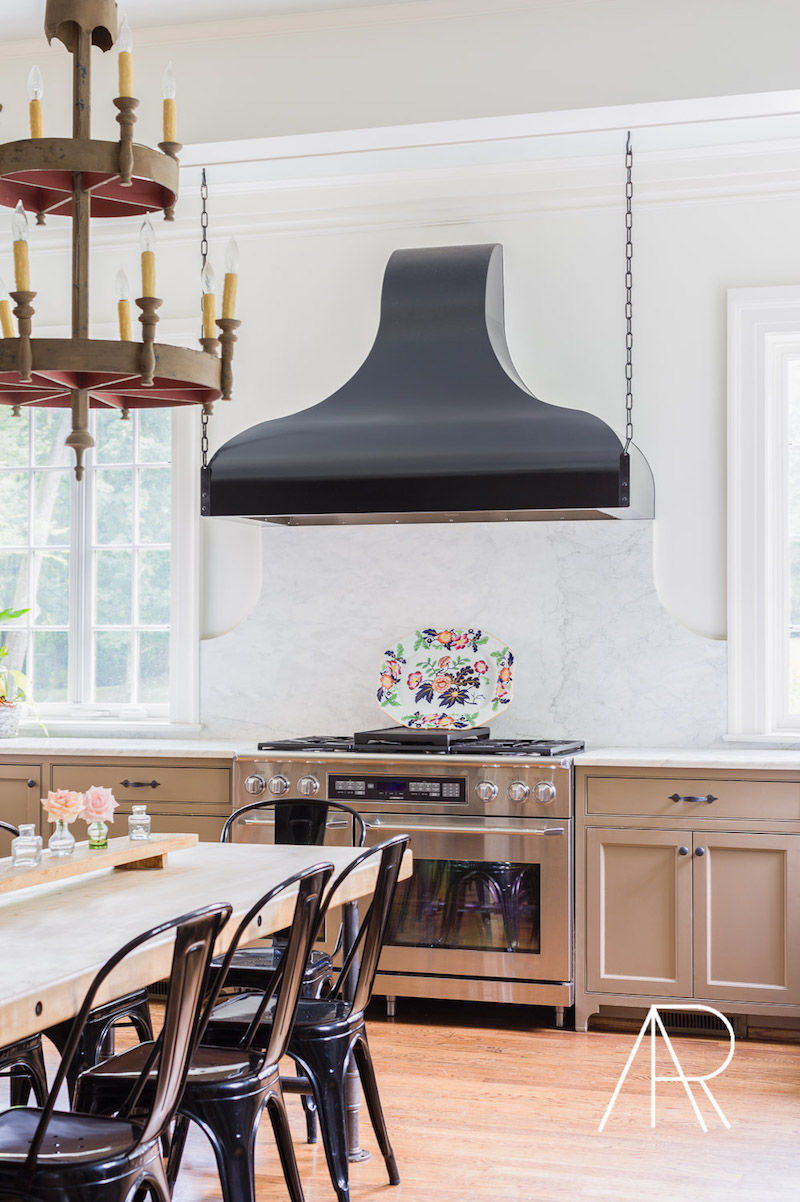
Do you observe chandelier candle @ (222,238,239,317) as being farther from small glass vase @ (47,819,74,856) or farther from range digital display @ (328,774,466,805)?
range digital display @ (328,774,466,805)

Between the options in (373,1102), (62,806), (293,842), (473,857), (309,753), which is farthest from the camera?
(309,753)

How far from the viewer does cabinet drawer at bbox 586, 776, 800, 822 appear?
4.00 meters

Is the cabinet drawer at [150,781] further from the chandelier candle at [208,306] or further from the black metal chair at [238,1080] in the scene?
the chandelier candle at [208,306]

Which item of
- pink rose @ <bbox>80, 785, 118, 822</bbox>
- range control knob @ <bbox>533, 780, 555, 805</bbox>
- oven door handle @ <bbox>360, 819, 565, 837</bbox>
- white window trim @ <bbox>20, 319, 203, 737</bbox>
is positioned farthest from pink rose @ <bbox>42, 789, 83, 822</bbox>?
white window trim @ <bbox>20, 319, 203, 737</bbox>

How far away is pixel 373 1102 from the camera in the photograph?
288cm

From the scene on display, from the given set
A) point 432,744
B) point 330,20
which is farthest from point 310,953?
point 330,20

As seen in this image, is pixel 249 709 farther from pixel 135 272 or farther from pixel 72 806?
pixel 72 806

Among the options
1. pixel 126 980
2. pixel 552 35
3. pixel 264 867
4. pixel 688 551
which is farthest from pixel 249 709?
pixel 126 980

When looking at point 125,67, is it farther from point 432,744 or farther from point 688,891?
point 688,891

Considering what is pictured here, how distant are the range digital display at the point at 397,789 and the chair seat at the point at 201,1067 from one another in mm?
1818

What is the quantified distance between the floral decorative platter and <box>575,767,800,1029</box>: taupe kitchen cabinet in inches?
24.1

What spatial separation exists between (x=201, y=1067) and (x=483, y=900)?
1.95m

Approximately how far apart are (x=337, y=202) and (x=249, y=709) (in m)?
2.07

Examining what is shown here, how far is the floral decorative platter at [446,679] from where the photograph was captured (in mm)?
4633
